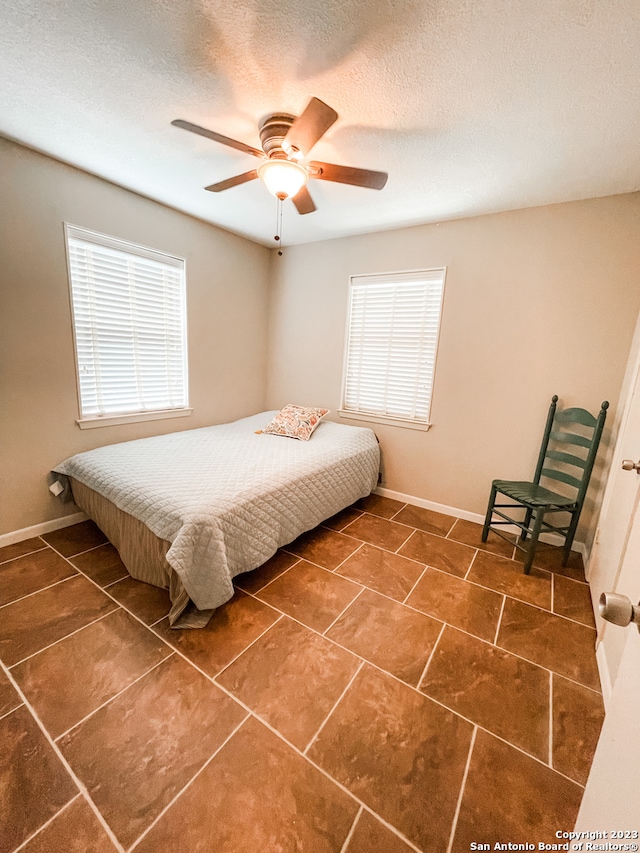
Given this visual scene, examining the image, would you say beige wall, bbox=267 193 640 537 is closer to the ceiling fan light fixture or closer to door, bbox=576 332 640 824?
door, bbox=576 332 640 824

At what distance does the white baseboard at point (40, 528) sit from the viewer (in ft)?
7.12

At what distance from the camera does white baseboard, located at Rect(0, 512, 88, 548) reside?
2.17m

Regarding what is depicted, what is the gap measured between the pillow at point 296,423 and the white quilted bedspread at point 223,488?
0.10 metres

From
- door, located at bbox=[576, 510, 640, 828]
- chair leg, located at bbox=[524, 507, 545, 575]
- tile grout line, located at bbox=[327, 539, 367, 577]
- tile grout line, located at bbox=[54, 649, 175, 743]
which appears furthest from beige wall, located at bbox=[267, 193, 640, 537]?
tile grout line, located at bbox=[54, 649, 175, 743]

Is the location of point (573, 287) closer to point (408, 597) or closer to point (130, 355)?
point (408, 597)

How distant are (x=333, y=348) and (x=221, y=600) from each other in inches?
95.7

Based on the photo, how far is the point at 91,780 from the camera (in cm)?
103

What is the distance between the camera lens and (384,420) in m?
3.13

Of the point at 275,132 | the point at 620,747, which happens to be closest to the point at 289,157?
the point at 275,132

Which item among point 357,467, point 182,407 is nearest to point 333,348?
point 357,467

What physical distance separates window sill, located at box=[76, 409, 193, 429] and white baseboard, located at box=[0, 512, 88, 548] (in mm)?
679

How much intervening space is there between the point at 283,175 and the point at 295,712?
224 cm

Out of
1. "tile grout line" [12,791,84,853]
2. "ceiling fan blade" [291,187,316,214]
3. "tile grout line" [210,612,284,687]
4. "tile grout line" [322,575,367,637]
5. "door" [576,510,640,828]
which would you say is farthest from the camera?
"ceiling fan blade" [291,187,316,214]

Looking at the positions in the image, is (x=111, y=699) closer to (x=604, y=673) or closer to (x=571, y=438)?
(x=604, y=673)
